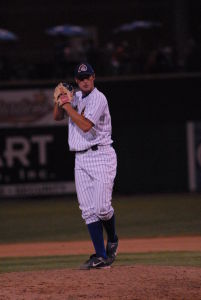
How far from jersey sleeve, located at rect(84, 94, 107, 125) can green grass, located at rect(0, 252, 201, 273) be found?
1.70m

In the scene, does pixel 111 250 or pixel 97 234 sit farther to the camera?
pixel 111 250

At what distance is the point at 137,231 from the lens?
489 inches

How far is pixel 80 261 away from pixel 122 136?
7877 mm

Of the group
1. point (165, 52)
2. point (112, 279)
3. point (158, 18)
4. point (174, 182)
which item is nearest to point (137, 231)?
point (174, 182)

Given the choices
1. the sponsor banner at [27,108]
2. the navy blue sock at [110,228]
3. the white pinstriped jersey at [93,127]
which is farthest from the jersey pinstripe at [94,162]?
the sponsor banner at [27,108]

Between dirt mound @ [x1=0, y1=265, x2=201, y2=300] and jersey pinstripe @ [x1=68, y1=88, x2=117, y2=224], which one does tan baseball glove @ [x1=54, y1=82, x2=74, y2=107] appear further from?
dirt mound @ [x1=0, y1=265, x2=201, y2=300]

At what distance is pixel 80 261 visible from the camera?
9.02 meters

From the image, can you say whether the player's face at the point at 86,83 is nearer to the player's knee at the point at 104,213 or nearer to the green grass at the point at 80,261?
the player's knee at the point at 104,213

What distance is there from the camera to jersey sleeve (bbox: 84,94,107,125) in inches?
291

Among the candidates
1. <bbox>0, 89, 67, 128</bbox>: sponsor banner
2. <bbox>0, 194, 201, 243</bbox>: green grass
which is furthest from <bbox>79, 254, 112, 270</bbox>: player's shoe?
<bbox>0, 89, 67, 128</bbox>: sponsor banner

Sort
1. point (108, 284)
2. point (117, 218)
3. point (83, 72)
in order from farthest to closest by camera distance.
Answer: point (117, 218) → point (83, 72) → point (108, 284)

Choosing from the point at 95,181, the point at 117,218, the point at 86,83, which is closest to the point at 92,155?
the point at 95,181

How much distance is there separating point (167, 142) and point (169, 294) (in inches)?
412

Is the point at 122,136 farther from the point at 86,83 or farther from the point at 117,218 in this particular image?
the point at 86,83
